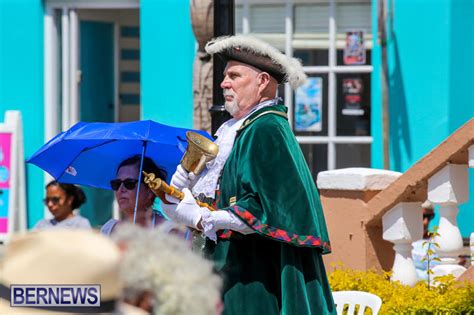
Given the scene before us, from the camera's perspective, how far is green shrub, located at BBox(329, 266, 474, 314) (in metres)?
5.45

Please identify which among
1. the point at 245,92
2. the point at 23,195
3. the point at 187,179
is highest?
the point at 245,92

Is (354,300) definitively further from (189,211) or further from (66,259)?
(66,259)

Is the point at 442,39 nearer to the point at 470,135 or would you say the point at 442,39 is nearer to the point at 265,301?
the point at 470,135

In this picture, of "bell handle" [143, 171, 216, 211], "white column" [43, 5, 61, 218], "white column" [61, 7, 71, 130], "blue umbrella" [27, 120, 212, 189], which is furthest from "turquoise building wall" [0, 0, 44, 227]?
"bell handle" [143, 171, 216, 211]

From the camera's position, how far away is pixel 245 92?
4445 millimetres

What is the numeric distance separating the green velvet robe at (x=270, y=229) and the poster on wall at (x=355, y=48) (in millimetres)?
4715

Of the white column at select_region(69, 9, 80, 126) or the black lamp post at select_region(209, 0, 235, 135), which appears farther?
the white column at select_region(69, 9, 80, 126)

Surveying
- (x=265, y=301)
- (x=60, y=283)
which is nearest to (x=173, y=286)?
(x=60, y=283)

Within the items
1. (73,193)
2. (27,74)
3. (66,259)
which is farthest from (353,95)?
(66,259)

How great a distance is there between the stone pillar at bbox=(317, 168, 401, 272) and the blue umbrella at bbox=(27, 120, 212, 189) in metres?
1.35

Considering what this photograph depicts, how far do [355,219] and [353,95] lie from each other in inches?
118

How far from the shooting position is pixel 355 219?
249 inches

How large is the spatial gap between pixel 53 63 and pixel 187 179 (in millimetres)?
5852

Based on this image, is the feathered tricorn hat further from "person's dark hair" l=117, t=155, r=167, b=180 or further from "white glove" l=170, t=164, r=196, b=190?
"person's dark hair" l=117, t=155, r=167, b=180
